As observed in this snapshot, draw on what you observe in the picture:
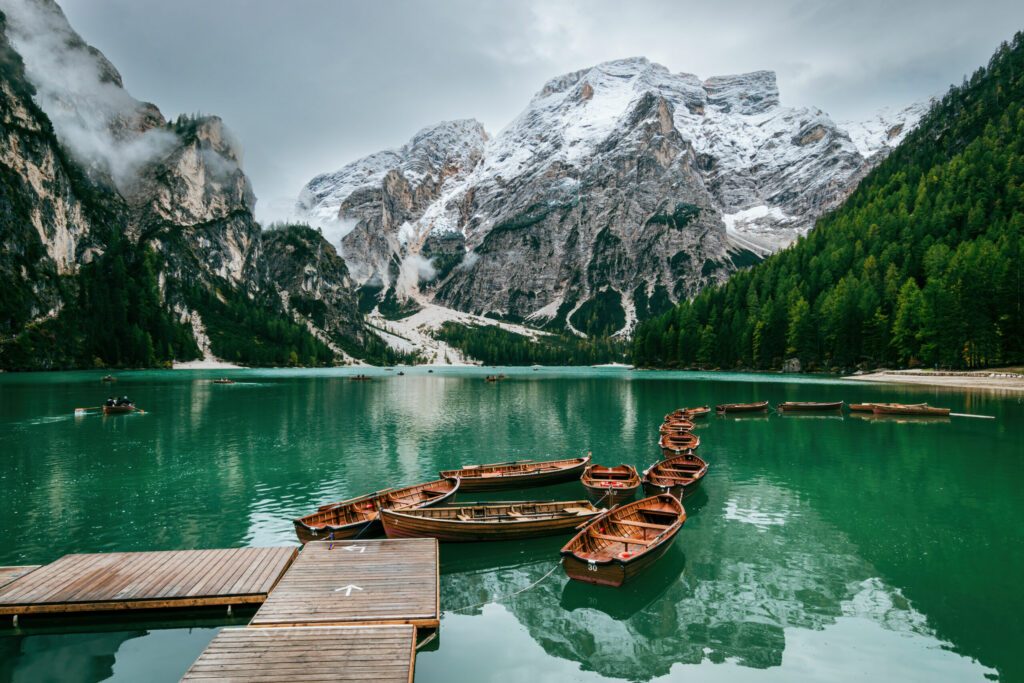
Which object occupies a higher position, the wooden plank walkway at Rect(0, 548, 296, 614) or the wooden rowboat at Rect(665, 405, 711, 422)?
the wooden plank walkway at Rect(0, 548, 296, 614)

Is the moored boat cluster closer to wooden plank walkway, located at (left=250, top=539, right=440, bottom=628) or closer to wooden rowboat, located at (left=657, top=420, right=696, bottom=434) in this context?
wooden plank walkway, located at (left=250, top=539, right=440, bottom=628)

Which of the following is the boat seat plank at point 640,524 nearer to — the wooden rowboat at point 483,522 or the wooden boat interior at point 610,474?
the wooden rowboat at point 483,522

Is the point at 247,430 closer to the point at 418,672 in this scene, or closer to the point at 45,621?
the point at 45,621

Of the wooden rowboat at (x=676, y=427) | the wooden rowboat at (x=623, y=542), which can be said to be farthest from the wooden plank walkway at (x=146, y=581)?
the wooden rowboat at (x=676, y=427)

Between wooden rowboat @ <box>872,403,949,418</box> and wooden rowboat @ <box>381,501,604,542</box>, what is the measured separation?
6280cm

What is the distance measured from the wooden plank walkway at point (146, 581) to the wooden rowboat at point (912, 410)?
249ft

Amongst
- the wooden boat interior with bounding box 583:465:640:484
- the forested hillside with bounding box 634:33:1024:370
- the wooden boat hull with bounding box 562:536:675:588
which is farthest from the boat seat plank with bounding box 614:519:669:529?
the forested hillside with bounding box 634:33:1024:370

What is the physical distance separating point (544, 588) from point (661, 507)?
27.9 ft

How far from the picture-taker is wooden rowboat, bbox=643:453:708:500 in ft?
102

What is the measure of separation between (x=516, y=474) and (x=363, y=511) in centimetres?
1147

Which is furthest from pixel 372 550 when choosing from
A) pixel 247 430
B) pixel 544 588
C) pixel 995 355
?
pixel 995 355

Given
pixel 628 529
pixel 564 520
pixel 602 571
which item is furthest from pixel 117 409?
pixel 602 571

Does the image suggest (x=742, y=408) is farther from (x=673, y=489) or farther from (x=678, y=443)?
(x=673, y=489)

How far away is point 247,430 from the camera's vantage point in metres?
61.6
